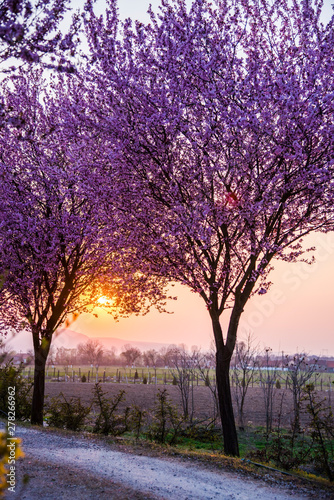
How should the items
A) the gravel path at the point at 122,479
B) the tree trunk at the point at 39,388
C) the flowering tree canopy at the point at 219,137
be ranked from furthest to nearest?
the tree trunk at the point at 39,388 < the flowering tree canopy at the point at 219,137 < the gravel path at the point at 122,479

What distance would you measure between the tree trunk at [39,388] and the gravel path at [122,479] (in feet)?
17.4

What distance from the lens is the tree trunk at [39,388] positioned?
635 inches

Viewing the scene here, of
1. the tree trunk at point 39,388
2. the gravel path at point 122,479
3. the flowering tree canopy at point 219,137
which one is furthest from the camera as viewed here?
the tree trunk at point 39,388

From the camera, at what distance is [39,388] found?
16.4 m

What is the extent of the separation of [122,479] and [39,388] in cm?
912

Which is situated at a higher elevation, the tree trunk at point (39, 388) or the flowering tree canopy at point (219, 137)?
the flowering tree canopy at point (219, 137)

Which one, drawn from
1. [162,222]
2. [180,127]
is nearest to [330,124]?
[180,127]

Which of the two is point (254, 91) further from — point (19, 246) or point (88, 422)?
point (88, 422)

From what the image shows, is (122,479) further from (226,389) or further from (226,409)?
(226,389)

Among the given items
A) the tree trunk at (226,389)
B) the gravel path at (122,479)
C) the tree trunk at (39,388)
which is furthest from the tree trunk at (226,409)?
the tree trunk at (39,388)

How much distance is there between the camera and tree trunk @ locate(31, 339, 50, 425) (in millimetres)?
16125

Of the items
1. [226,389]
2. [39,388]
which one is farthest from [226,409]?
[39,388]

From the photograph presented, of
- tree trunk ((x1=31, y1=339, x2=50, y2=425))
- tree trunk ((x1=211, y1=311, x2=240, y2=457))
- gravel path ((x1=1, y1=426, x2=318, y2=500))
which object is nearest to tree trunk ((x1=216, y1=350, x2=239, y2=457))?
tree trunk ((x1=211, y1=311, x2=240, y2=457))

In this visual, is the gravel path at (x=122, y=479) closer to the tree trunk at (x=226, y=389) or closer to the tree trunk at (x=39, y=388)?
the tree trunk at (x=226, y=389)
